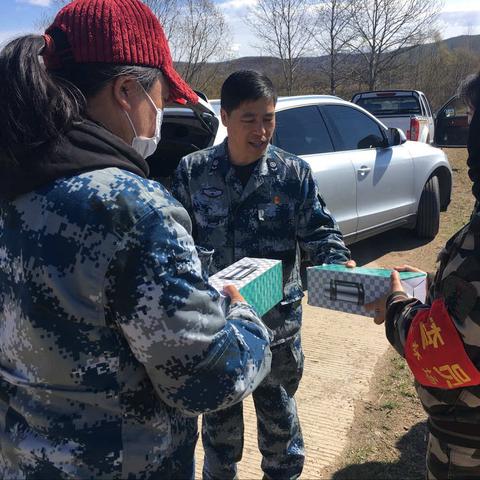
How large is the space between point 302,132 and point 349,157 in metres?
0.58

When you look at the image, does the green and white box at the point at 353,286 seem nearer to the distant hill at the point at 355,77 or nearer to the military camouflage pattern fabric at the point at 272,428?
the military camouflage pattern fabric at the point at 272,428

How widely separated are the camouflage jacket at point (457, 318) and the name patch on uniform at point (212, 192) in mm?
906

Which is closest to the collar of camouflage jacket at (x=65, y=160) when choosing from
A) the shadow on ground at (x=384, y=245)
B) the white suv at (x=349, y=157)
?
the white suv at (x=349, y=157)

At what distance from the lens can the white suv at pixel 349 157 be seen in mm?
4199

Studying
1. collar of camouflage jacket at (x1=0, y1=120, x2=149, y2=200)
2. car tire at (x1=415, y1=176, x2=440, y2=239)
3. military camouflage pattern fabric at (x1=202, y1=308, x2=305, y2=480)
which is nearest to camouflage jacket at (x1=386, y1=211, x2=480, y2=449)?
military camouflage pattern fabric at (x1=202, y1=308, x2=305, y2=480)

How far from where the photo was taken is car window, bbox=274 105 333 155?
4.80 meters

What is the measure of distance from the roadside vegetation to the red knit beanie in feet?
7.49

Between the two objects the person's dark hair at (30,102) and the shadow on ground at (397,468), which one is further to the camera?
the shadow on ground at (397,468)

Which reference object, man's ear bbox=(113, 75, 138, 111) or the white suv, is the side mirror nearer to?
the white suv

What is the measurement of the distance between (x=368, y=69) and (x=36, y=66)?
27904 mm

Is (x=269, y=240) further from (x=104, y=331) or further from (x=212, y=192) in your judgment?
(x=104, y=331)

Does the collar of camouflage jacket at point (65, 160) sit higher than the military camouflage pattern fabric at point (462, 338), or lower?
higher

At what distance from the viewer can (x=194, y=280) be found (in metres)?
1.06

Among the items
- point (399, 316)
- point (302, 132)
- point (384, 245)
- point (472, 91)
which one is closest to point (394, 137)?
point (384, 245)
